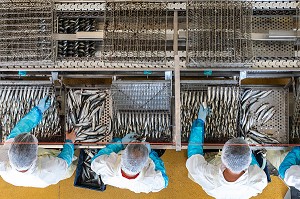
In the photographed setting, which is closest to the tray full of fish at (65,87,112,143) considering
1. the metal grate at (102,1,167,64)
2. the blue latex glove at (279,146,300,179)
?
the metal grate at (102,1,167,64)

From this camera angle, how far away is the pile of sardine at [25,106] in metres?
3.69

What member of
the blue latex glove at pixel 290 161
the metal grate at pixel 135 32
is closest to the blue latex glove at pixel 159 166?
the metal grate at pixel 135 32

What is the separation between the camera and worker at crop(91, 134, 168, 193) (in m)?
2.86

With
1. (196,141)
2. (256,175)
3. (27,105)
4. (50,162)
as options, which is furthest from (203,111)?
(27,105)

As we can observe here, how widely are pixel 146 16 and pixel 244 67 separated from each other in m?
0.97

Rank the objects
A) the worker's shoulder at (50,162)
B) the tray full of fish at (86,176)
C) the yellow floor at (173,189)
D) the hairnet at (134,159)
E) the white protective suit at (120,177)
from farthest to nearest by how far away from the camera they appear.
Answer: the yellow floor at (173,189)
the tray full of fish at (86,176)
the worker's shoulder at (50,162)
the white protective suit at (120,177)
the hairnet at (134,159)

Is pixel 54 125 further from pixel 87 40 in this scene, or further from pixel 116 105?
pixel 87 40

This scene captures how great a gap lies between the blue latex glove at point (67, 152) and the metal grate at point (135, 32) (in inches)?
35.0

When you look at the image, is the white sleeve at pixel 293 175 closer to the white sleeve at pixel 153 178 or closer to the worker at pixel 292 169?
the worker at pixel 292 169

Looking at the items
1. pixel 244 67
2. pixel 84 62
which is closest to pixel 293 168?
pixel 244 67

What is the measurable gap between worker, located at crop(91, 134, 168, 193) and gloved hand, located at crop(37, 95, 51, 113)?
729mm

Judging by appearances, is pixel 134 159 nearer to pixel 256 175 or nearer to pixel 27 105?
pixel 256 175

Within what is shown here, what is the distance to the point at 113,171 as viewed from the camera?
312 cm

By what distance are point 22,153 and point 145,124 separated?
1.22m
